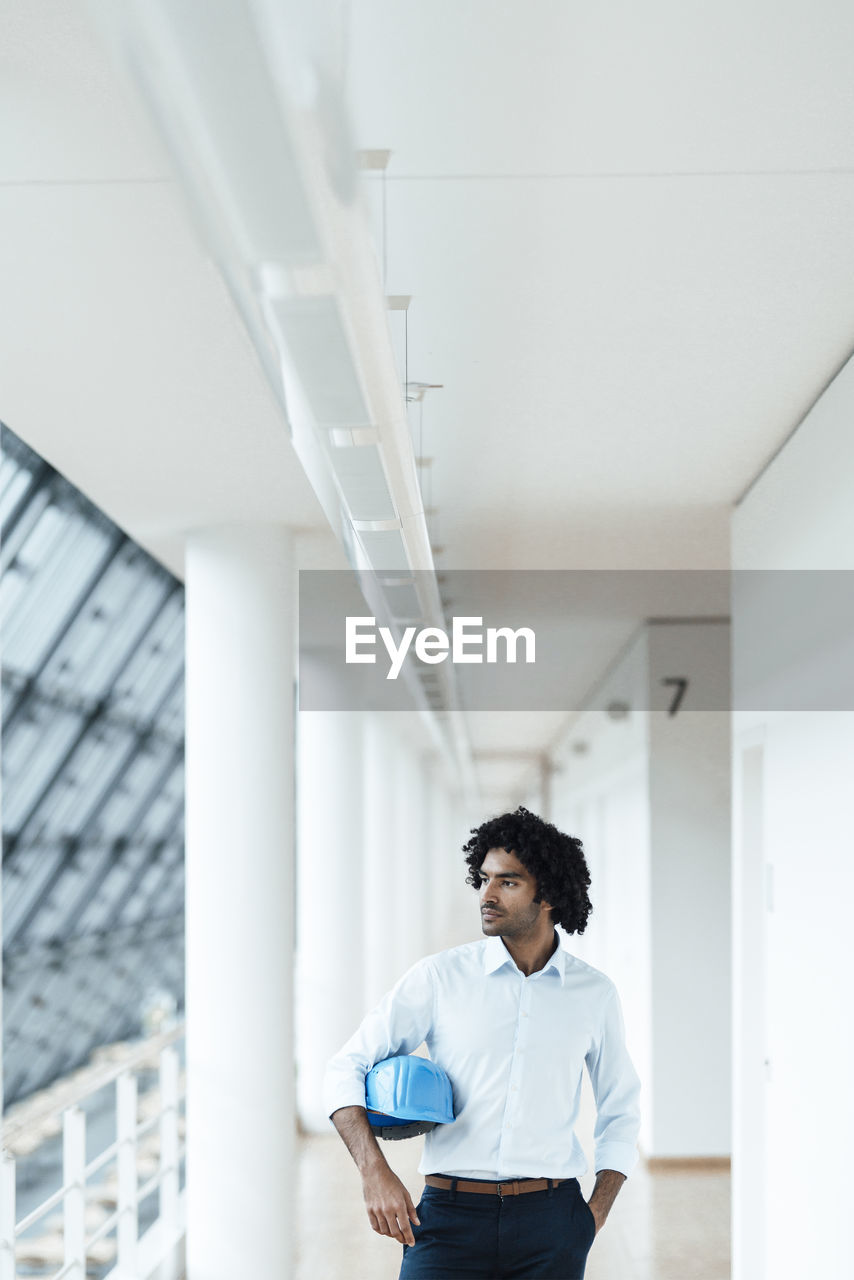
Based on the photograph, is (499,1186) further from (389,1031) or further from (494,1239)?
(389,1031)

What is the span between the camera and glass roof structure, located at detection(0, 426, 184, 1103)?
7465 millimetres

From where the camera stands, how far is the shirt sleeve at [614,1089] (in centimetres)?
286

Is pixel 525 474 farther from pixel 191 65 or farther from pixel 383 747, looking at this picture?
pixel 383 747

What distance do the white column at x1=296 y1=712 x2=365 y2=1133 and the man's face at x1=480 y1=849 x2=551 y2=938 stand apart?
5707 millimetres

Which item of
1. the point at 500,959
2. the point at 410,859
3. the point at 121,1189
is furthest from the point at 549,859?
the point at 410,859

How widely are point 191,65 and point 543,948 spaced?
76.7 inches

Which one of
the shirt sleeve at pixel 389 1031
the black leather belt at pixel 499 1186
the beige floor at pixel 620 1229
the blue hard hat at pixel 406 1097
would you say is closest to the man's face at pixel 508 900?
the shirt sleeve at pixel 389 1031

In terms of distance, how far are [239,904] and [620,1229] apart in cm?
238

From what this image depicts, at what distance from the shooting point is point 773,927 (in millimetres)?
4387

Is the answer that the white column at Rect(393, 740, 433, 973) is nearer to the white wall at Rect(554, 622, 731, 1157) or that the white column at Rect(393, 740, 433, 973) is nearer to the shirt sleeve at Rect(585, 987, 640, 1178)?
the white wall at Rect(554, 622, 731, 1157)

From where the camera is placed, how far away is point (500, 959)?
2799 mm

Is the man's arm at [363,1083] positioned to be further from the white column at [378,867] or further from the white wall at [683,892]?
the white column at [378,867]

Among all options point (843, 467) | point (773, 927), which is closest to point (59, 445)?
point (843, 467)

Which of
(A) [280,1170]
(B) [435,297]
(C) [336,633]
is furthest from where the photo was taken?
(C) [336,633]
